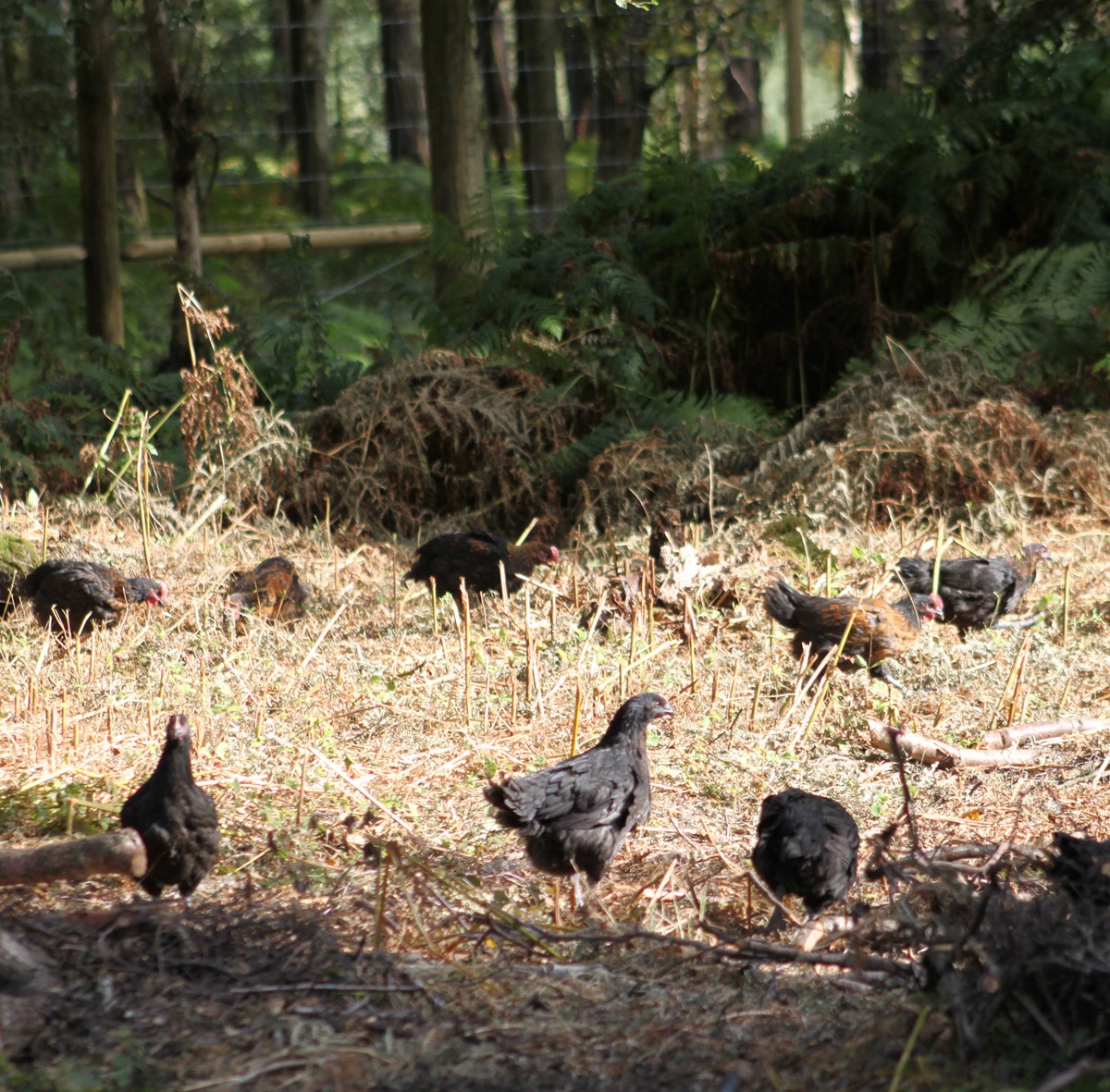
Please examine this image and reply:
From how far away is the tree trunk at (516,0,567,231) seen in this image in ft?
47.9

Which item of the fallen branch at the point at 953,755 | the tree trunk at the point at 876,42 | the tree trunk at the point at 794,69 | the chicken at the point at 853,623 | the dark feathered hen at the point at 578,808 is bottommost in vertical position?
the fallen branch at the point at 953,755

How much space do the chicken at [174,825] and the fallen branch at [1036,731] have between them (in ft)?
10.4

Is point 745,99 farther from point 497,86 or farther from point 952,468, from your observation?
point 952,468

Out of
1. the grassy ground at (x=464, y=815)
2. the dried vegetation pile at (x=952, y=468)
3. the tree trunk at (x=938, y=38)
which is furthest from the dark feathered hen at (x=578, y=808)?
the tree trunk at (x=938, y=38)

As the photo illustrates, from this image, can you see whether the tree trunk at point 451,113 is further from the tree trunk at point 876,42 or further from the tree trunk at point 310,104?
the tree trunk at point 876,42

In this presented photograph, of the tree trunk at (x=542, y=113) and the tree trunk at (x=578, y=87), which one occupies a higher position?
the tree trunk at (x=578, y=87)

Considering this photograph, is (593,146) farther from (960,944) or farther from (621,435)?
(960,944)

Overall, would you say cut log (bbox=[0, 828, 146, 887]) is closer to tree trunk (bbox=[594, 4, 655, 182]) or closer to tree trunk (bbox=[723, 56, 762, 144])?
tree trunk (bbox=[594, 4, 655, 182])

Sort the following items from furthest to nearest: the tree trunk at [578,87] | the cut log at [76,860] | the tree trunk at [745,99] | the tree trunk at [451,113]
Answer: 1. the tree trunk at [745,99]
2. the tree trunk at [578,87]
3. the tree trunk at [451,113]
4. the cut log at [76,860]

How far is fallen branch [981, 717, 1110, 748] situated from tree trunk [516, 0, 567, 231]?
10451mm

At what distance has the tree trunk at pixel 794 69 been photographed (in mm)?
13836

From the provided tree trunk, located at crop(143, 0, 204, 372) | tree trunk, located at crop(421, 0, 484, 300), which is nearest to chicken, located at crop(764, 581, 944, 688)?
tree trunk, located at crop(421, 0, 484, 300)

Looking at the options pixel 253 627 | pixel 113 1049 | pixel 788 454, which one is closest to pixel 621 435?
pixel 788 454

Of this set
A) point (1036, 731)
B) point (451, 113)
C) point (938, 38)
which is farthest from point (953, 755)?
point (938, 38)
